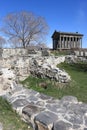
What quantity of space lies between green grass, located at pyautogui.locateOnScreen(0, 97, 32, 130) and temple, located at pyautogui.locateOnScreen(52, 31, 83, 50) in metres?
50.2

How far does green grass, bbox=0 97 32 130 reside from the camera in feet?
14.8

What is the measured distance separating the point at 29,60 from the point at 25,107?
6847mm

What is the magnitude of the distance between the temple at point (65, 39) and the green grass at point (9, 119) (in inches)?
1975

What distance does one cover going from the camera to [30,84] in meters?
9.86

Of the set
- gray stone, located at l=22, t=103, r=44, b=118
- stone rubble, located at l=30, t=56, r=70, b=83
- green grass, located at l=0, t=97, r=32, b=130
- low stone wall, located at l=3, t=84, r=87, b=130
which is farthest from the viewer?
stone rubble, located at l=30, t=56, r=70, b=83

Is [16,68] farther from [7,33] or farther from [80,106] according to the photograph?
[7,33]

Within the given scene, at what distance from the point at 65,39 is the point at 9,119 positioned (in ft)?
173

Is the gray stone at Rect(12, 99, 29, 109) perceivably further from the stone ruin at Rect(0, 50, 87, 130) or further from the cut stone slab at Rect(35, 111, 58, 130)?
the cut stone slab at Rect(35, 111, 58, 130)

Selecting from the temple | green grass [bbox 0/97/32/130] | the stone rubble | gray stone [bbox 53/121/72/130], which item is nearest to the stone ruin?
gray stone [bbox 53/121/72/130]

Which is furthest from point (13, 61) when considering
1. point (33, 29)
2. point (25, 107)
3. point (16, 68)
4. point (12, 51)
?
point (33, 29)

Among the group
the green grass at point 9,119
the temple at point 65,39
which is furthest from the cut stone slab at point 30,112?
the temple at point 65,39

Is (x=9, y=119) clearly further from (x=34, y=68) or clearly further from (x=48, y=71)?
(x=34, y=68)

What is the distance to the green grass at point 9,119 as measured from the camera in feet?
14.8

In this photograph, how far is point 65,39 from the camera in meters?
56.2
